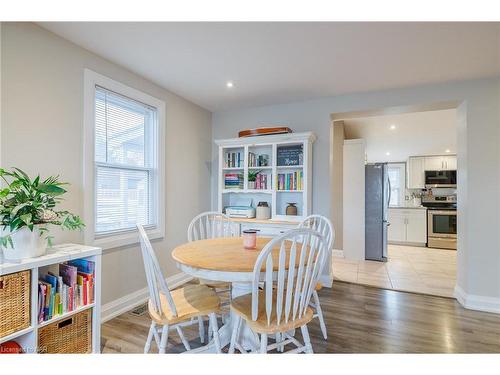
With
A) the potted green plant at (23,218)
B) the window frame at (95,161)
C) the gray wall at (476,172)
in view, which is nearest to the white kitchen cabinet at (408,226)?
the gray wall at (476,172)

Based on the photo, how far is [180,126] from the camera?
340cm

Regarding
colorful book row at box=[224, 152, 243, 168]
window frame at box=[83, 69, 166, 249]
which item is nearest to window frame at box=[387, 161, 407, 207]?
colorful book row at box=[224, 152, 243, 168]

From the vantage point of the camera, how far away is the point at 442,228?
18.8 ft

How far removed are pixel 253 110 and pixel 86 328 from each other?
122 inches

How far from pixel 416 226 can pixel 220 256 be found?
18.9 feet

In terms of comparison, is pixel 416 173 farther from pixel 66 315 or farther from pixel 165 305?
pixel 66 315

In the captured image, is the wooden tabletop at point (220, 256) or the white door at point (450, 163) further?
the white door at point (450, 163)

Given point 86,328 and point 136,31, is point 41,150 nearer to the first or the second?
point 136,31

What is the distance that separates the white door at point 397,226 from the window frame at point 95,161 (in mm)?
5422

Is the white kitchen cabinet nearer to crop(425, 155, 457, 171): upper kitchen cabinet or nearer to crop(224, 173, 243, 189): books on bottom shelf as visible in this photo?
crop(425, 155, 457, 171): upper kitchen cabinet

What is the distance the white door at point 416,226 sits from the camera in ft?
19.4

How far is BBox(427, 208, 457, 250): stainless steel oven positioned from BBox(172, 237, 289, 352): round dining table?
522cm

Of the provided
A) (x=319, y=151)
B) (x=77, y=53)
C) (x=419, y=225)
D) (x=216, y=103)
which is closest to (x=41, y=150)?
(x=77, y=53)

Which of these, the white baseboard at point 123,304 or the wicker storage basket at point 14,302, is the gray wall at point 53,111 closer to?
the white baseboard at point 123,304
